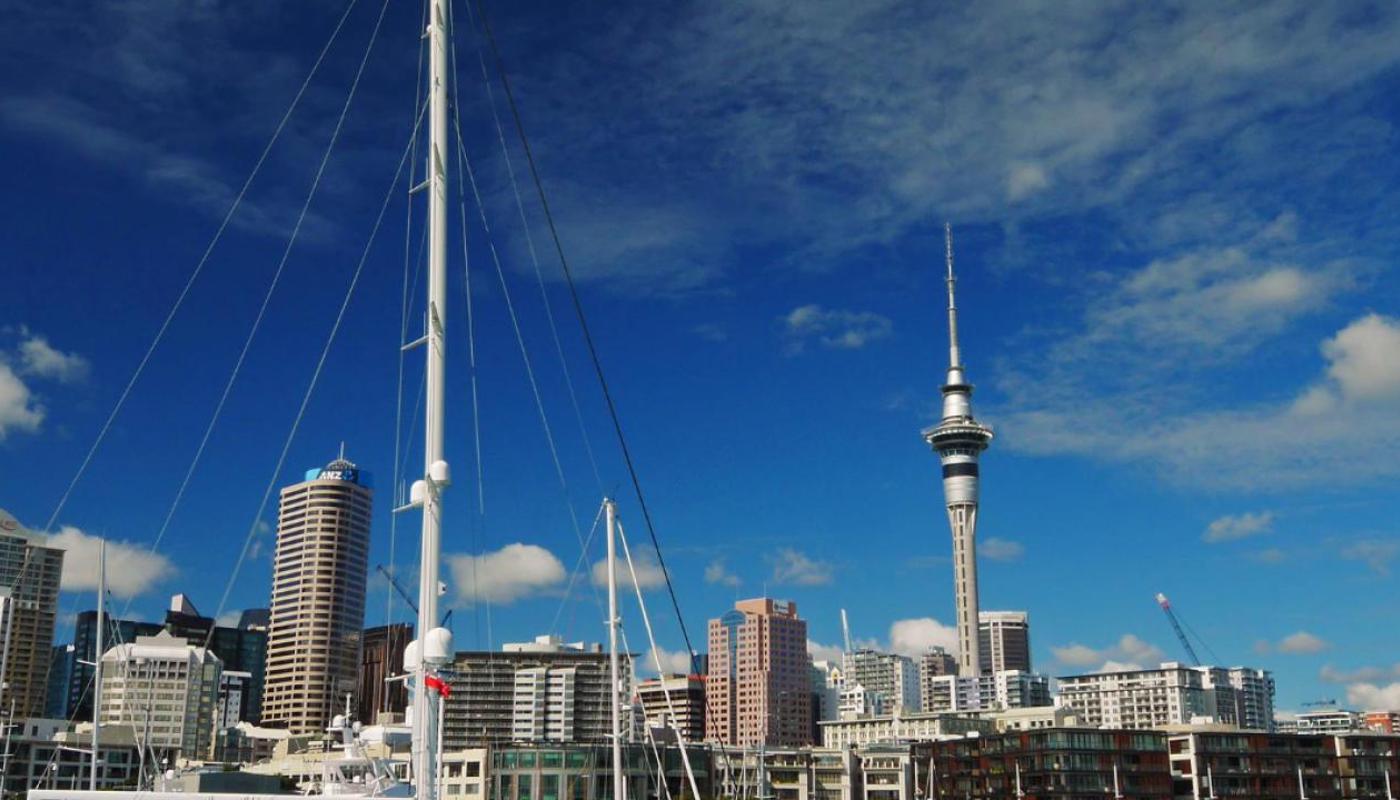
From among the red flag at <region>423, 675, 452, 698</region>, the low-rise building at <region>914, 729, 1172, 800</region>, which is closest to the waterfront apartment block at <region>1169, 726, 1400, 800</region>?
the low-rise building at <region>914, 729, 1172, 800</region>

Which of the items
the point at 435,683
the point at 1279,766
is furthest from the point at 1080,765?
the point at 435,683

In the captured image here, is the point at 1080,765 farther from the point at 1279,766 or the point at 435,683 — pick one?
the point at 435,683

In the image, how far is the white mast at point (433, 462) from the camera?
1069 inches

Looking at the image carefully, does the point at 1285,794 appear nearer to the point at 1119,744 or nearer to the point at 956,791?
the point at 1119,744

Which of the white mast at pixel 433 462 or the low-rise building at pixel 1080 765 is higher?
the white mast at pixel 433 462

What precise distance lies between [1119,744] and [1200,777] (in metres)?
10.8

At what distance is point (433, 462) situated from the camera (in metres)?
28.1

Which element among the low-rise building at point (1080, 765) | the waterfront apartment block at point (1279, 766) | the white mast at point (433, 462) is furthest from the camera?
the waterfront apartment block at point (1279, 766)

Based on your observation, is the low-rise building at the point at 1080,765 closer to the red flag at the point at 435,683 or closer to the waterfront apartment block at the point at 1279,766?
the waterfront apartment block at the point at 1279,766

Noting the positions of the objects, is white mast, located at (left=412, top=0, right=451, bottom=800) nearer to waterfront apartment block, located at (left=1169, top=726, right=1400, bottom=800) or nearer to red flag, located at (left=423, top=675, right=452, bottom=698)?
red flag, located at (left=423, top=675, right=452, bottom=698)

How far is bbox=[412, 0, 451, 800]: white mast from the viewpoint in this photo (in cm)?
2716

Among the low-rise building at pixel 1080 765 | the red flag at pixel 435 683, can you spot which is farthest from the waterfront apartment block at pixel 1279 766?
the red flag at pixel 435 683

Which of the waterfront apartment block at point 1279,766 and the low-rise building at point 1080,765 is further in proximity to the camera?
the waterfront apartment block at point 1279,766

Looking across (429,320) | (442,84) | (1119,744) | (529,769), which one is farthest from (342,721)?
(1119,744)
